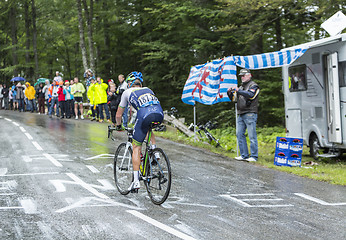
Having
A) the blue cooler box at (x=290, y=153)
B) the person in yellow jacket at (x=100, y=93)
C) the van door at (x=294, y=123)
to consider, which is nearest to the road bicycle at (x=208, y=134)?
the van door at (x=294, y=123)

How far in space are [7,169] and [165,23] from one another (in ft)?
60.9

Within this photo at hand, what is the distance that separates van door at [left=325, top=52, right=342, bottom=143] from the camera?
12.1m

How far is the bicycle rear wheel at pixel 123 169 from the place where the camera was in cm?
800

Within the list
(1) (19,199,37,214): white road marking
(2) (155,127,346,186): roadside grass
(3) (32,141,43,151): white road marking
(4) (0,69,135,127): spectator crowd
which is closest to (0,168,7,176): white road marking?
(1) (19,199,37,214): white road marking

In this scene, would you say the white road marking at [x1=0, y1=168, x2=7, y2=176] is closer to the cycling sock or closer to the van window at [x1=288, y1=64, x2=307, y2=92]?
the cycling sock

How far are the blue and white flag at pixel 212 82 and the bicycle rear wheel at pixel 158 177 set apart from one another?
5.93 m

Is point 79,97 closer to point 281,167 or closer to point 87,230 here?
point 281,167

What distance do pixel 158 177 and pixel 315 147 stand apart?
7.59 m

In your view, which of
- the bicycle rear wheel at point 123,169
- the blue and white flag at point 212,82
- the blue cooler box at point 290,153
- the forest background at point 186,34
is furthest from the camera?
the forest background at point 186,34

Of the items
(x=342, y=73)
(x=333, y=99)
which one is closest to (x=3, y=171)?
(x=333, y=99)

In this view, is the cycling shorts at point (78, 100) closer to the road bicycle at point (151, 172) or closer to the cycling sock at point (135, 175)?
the road bicycle at point (151, 172)

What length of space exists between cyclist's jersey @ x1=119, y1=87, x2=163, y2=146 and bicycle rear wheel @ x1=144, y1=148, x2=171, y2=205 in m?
0.37

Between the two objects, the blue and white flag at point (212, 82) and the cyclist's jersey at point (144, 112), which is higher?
the blue and white flag at point (212, 82)

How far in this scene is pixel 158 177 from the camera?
7.23 m
